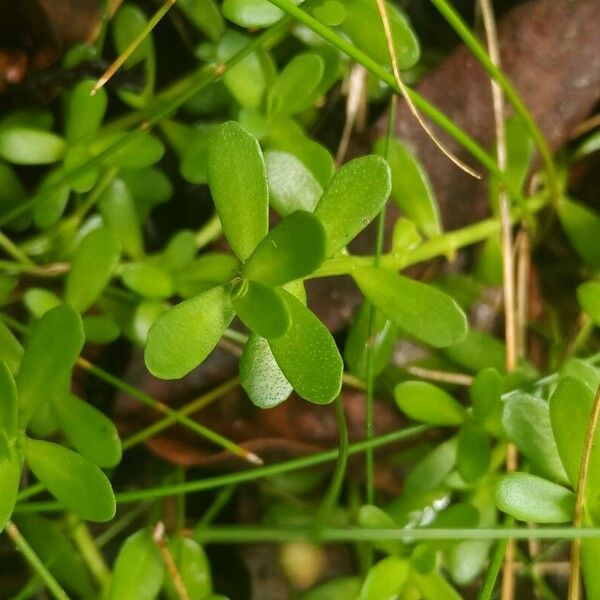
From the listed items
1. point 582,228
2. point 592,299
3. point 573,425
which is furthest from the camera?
point 582,228

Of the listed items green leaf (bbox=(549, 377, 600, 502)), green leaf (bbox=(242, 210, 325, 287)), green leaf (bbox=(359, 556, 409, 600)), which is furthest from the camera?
green leaf (bbox=(359, 556, 409, 600))

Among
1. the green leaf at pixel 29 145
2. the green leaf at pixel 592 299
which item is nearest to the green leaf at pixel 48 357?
the green leaf at pixel 29 145

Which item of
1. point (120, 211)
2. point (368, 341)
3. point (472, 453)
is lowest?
point (472, 453)

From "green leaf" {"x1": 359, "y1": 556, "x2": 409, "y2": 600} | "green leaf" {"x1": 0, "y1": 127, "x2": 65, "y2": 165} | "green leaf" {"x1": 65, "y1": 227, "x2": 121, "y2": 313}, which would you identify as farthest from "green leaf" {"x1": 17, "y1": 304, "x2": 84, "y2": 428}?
"green leaf" {"x1": 359, "y1": 556, "x2": 409, "y2": 600}

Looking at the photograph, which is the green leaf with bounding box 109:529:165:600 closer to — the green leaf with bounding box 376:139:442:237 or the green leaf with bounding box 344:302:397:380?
the green leaf with bounding box 344:302:397:380

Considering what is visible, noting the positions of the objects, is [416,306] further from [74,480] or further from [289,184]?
[74,480]

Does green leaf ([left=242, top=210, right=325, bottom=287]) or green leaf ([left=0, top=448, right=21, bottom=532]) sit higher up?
green leaf ([left=242, top=210, right=325, bottom=287])

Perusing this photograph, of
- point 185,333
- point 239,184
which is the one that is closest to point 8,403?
point 185,333
